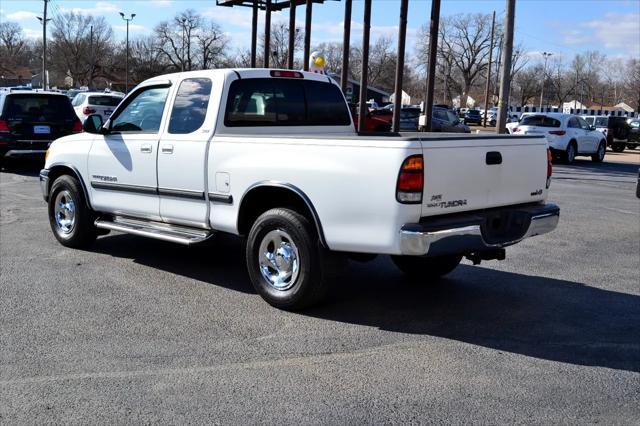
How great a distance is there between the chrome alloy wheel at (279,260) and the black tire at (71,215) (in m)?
2.86

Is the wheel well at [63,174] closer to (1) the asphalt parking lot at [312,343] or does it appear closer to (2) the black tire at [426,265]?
(1) the asphalt parking lot at [312,343]

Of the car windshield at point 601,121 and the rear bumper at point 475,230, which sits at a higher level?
the car windshield at point 601,121

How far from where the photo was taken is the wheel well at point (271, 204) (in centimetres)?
530

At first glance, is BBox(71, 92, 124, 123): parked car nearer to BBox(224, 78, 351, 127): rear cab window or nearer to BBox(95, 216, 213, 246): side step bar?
BBox(95, 216, 213, 246): side step bar

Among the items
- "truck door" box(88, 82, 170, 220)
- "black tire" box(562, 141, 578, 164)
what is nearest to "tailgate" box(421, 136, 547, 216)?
"truck door" box(88, 82, 170, 220)

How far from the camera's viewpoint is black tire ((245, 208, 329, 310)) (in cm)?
534

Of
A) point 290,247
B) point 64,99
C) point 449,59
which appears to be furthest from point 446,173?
point 449,59

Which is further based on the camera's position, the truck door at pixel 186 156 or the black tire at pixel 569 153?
the black tire at pixel 569 153

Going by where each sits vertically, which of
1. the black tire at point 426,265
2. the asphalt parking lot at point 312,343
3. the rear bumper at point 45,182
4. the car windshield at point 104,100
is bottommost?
the asphalt parking lot at point 312,343

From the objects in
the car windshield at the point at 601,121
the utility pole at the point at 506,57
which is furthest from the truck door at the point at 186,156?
the car windshield at the point at 601,121

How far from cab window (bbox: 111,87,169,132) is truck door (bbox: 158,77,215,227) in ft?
0.89

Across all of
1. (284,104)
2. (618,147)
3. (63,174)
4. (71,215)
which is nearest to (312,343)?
(284,104)

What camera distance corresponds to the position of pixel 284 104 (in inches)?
263

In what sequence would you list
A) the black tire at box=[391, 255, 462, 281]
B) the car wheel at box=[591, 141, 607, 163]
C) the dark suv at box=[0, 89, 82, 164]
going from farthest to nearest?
the car wheel at box=[591, 141, 607, 163] → the dark suv at box=[0, 89, 82, 164] → the black tire at box=[391, 255, 462, 281]
